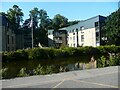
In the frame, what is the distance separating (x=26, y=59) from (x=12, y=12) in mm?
44591

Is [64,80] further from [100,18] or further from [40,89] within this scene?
[100,18]

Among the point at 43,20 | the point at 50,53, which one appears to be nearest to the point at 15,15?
the point at 43,20

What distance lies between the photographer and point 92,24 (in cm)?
7062

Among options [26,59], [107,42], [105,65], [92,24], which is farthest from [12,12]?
[105,65]

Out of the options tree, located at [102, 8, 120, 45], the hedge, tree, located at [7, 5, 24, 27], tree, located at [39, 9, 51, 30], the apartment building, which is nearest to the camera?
the hedge

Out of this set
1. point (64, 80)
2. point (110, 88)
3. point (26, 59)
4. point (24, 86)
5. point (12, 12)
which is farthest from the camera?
point (12, 12)

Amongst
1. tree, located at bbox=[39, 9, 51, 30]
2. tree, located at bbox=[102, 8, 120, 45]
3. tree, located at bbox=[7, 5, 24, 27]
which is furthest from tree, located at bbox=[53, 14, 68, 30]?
tree, located at bbox=[102, 8, 120, 45]

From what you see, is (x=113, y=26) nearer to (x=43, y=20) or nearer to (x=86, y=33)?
(x=86, y=33)

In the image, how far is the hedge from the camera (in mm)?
45841

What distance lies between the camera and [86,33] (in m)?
75.1

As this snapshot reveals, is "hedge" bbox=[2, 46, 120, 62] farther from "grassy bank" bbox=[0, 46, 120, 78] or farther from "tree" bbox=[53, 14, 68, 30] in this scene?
"tree" bbox=[53, 14, 68, 30]

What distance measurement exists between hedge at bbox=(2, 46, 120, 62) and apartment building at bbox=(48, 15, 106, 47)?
820 centimetres

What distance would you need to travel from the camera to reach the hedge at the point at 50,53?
150 feet

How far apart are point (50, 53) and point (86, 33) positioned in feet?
86.1
